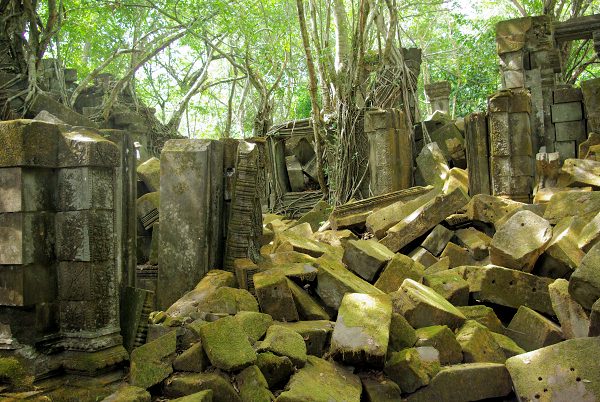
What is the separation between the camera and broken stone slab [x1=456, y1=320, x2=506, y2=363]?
4.38 m

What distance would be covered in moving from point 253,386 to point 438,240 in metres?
3.86

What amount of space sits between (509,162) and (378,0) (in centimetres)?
445

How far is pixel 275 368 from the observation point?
3.71m

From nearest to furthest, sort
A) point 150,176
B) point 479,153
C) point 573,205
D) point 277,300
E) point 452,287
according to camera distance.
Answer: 1. point 277,300
2. point 452,287
3. point 573,205
4. point 150,176
5. point 479,153

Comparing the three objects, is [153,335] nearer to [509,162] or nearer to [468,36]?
[509,162]

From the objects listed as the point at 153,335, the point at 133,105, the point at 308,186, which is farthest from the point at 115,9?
the point at 153,335

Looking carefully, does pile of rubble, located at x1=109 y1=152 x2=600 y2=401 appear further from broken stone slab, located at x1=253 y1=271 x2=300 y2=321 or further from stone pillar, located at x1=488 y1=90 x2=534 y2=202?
stone pillar, located at x1=488 y1=90 x2=534 y2=202

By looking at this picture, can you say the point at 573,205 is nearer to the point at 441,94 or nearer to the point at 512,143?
the point at 512,143

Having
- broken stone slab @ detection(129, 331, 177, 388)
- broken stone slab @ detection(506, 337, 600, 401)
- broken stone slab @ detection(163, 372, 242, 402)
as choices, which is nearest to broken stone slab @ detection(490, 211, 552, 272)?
broken stone slab @ detection(506, 337, 600, 401)

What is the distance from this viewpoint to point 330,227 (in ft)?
26.8

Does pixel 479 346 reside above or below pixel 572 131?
below

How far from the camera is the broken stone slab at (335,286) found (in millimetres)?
4926

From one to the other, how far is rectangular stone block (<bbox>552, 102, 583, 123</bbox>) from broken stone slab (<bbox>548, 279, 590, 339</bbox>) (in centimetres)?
635

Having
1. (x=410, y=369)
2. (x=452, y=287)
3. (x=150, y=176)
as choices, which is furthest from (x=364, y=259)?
(x=150, y=176)
